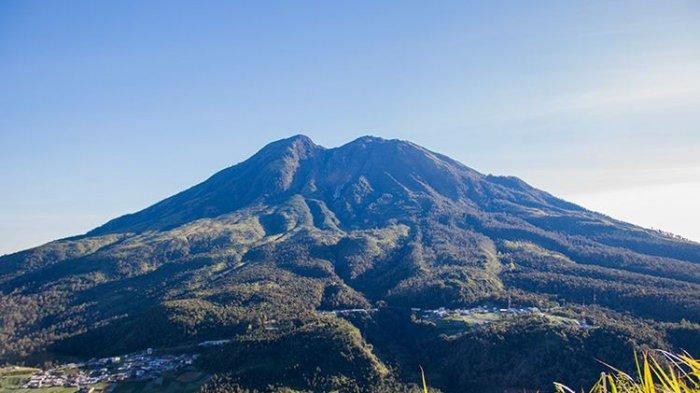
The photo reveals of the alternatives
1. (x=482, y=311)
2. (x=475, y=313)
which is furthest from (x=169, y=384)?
(x=482, y=311)

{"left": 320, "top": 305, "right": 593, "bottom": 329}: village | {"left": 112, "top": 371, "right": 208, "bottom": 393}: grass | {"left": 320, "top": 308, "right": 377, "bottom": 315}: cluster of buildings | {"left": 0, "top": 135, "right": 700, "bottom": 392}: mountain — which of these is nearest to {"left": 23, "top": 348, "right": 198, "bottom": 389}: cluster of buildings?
{"left": 112, "top": 371, "right": 208, "bottom": 393}: grass

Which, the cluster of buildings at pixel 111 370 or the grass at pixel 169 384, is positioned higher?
the cluster of buildings at pixel 111 370

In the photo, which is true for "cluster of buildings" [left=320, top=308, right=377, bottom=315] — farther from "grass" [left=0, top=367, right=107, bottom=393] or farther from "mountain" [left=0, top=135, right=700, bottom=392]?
"grass" [left=0, top=367, right=107, bottom=393]

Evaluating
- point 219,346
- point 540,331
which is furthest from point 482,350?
point 219,346

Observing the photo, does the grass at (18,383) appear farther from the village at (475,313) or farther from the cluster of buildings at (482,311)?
the cluster of buildings at (482,311)

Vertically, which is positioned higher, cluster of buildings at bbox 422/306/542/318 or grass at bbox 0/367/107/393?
grass at bbox 0/367/107/393

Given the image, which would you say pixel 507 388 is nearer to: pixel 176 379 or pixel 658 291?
pixel 176 379

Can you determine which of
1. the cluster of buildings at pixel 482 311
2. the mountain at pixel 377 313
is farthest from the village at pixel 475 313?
the mountain at pixel 377 313

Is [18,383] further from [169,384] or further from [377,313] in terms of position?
[377,313]
